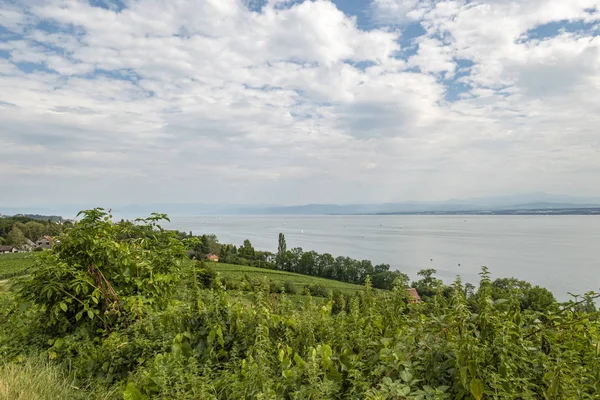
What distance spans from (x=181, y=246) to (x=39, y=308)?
156cm

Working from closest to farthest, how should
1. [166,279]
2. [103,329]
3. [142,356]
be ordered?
[142,356] < [103,329] < [166,279]

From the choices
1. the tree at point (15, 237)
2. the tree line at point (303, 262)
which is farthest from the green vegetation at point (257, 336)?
the tree at point (15, 237)

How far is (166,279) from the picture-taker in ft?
13.1

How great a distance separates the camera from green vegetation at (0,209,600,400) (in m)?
1.69

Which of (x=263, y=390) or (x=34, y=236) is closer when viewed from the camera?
(x=263, y=390)

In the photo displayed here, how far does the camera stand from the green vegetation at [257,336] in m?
1.69

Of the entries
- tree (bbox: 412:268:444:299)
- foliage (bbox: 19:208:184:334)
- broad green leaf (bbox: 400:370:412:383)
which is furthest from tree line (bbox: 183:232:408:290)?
broad green leaf (bbox: 400:370:412:383)

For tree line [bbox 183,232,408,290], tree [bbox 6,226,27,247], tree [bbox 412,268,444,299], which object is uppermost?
tree [bbox 412,268,444,299]

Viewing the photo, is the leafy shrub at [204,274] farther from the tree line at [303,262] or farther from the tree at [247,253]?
the tree at [247,253]

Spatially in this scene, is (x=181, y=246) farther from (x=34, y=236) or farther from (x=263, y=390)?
(x=34, y=236)

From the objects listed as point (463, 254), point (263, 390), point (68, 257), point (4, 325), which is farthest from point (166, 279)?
point (463, 254)

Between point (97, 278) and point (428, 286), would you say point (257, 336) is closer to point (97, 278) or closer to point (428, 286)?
point (428, 286)

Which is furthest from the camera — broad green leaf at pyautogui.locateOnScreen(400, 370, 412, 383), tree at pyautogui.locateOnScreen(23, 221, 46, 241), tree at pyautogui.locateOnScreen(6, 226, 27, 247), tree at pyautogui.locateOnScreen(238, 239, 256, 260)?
tree at pyautogui.locateOnScreen(238, 239, 256, 260)

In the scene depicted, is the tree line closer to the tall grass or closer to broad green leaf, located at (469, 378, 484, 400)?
the tall grass
